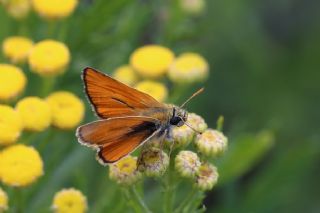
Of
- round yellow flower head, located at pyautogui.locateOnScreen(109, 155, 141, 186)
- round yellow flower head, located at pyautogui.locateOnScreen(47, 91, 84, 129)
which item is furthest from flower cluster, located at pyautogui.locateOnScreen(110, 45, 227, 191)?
round yellow flower head, located at pyautogui.locateOnScreen(47, 91, 84, 129)

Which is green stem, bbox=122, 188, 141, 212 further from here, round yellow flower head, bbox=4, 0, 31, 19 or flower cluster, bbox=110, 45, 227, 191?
round yellow flower head, bbox=4, 0, 31, 19

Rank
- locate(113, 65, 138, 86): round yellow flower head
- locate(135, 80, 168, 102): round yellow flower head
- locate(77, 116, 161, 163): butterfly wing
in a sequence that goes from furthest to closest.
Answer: locate(113, 65, 138, 86): round yellow flower head < locate(135, 80, 168, 102): round yellow flower head < locate(77, 116, 161, 163): butterfly wing

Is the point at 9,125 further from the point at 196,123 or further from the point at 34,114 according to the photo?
the point at 196,123

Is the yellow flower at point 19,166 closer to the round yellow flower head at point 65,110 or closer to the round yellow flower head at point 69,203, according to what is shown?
the round yellow flower head at point 69,203

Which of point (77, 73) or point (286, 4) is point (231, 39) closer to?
point (286, 4)

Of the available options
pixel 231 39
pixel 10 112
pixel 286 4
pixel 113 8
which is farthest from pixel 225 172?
pixel 286 4

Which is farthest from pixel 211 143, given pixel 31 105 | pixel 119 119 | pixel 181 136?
pixel 31 105
